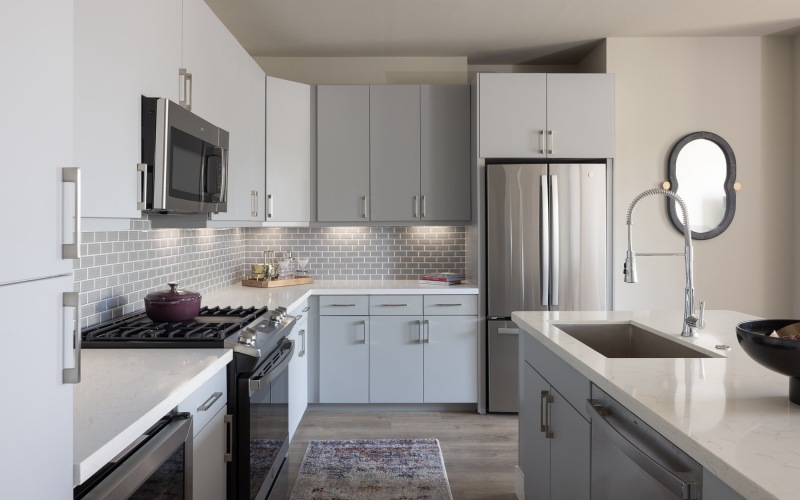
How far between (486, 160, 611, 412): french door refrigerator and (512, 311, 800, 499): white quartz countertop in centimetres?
199

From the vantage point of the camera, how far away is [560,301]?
4.30 metres

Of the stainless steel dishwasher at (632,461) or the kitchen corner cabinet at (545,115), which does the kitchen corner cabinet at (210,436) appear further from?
the kitchen corner cabinet at (545,115)

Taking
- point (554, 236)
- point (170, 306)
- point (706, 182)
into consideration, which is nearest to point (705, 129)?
point (706, 182)

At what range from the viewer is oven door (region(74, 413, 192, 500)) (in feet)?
4.05

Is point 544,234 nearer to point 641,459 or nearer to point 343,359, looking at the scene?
point 343,359

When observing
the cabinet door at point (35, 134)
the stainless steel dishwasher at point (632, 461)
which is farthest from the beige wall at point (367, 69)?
the cabinet door at point (35, 134)

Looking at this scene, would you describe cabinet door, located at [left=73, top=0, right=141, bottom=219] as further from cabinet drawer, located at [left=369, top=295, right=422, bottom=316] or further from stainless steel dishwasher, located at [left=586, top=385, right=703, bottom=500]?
cabinet drawer, located at [left=369, top=295, right=422, bottom=316]

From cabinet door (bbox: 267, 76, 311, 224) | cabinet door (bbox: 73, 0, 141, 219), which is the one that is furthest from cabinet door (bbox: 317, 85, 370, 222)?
cabinet door (bbox: 73, 0, 141, 219)

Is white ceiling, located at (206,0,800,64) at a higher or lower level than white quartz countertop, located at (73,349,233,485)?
higher

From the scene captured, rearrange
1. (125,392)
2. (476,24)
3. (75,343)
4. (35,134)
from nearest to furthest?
(35,134) → (75,343) → (125,392) → (476,24)

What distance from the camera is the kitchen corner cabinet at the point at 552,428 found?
1.98 meters

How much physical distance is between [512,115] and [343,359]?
2112mm

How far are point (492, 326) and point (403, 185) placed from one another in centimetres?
124

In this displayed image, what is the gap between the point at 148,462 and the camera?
1.38 m
